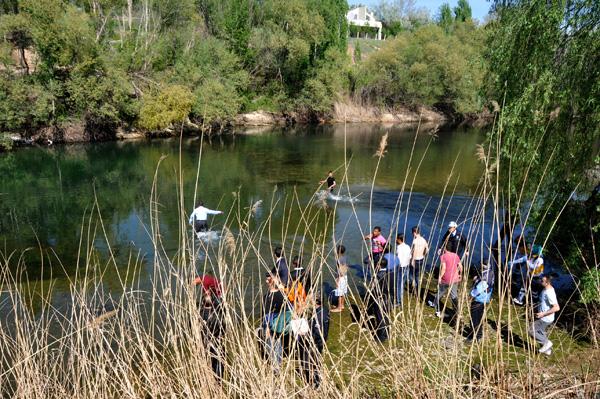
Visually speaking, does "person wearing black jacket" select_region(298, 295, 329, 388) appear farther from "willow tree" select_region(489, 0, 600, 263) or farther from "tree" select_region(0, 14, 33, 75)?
"tree" select_region(0, 14, 33, 75)

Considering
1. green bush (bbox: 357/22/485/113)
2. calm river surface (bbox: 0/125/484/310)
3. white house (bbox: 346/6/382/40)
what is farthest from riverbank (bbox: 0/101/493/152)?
white house (bbox: 346/6/382/40)

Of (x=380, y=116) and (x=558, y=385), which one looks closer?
(x=558, y=385)

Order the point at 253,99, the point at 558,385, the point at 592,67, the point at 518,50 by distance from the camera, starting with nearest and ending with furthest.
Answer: the point at 558,385 → the point at 592,67 → the point at 518,50 → the point at 253,99

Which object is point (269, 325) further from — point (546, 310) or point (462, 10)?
point (462, 10)

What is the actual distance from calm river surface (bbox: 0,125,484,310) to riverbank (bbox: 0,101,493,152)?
2199 mm

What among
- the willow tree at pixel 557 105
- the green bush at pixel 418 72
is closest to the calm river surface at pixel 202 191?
the willow tree at pixel 557 105

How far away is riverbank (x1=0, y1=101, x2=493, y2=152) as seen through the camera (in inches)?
1395

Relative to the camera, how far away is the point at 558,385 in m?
3.80

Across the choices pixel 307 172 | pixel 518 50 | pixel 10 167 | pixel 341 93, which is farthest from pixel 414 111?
pixel 518 50

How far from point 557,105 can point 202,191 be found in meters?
15.7

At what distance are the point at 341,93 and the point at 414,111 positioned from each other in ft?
37.8

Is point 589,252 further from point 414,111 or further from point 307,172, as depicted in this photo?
point 414,111

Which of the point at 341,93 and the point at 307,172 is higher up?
the point at 341,93

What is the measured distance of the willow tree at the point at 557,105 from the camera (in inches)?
312
